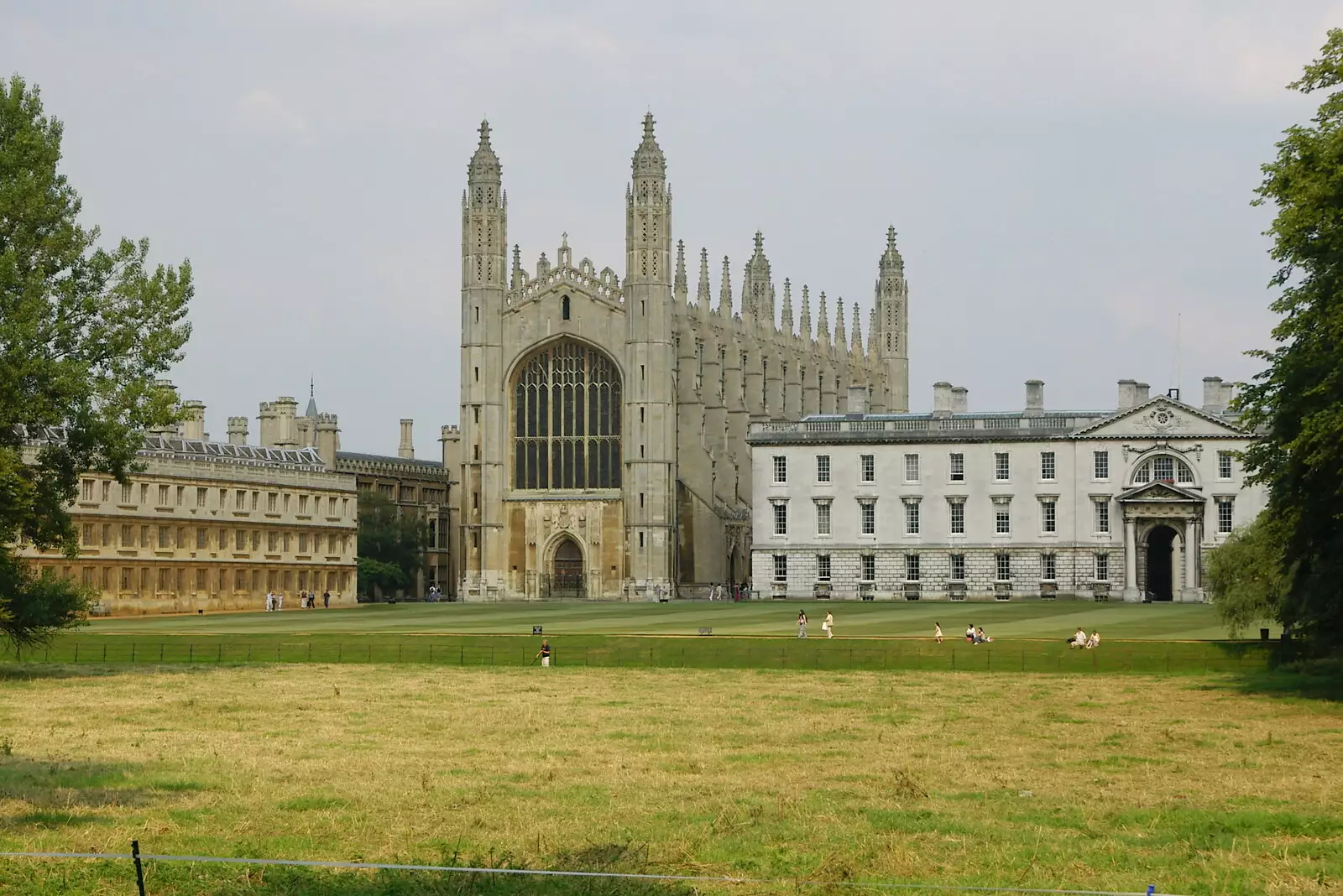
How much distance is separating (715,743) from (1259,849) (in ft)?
39.1

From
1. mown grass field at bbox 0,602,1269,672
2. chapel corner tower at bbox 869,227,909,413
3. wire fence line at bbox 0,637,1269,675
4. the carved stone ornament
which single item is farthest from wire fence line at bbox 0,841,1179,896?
chapel corner tower at bbox 869,227,909,413

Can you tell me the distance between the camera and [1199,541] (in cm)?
9112

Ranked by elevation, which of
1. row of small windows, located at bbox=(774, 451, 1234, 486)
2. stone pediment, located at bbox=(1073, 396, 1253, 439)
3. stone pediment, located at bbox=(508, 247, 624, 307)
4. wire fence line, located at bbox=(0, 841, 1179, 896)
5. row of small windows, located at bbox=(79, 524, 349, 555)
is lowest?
wire fence line, located at bbox=(0, 841, 1179, 896)

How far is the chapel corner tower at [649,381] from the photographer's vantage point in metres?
104

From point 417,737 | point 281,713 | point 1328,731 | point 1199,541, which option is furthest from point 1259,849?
point 1199,541

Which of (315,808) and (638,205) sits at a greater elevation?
(638,205)

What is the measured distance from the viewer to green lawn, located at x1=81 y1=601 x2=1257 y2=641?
64.9 metres

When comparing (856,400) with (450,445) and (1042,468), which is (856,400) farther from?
(450,445)

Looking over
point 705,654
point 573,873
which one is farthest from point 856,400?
point 573,873

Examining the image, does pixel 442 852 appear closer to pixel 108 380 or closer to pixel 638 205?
pixel 108 380

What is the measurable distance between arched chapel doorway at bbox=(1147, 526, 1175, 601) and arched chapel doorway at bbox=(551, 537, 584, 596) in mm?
29944

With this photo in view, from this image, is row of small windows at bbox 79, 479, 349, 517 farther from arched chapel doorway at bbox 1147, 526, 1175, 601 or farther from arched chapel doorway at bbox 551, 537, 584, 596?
arched chapel doorway at bbox 1147, 526, 1175, 601

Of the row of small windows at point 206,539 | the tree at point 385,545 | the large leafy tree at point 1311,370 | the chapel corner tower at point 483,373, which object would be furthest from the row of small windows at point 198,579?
the large leafy tree at point 1311,370

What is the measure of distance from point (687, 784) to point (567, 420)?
82.5 metres
